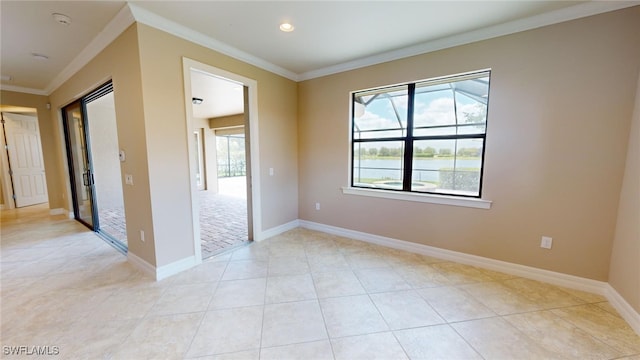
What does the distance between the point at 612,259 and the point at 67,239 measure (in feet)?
21.9

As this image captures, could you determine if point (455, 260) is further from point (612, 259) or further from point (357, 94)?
point (357, 94)

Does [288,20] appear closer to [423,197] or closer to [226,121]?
[423,197]

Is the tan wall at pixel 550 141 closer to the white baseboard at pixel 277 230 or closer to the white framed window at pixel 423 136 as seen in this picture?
the white framed window at pixel 423 136

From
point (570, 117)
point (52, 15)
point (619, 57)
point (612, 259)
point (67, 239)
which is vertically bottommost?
point (67, 239)

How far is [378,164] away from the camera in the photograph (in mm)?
3527

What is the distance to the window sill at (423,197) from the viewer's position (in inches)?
106

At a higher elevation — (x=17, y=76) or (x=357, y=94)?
(x=17, y=76)

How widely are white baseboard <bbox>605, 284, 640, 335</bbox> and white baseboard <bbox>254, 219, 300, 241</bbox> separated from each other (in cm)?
367

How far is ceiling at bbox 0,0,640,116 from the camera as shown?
6.84ft

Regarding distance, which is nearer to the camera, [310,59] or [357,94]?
[310,59]

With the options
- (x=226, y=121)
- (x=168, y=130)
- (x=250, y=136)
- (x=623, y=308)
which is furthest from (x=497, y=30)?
(x=226, y=121)

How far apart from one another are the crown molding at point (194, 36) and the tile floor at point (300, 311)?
255 centimetres

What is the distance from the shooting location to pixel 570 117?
220 centimetres

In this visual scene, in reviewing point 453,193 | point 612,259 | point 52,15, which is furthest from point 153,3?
point 612,259
